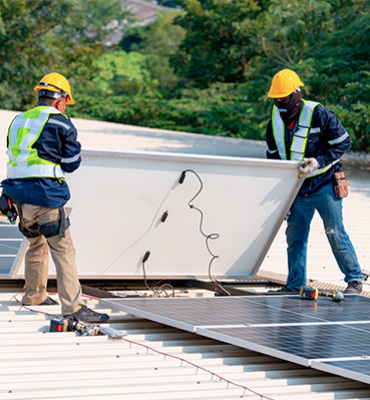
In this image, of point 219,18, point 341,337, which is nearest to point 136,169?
point 341,337

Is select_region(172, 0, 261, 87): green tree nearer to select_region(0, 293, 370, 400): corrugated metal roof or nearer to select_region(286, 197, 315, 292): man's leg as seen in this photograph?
select_region(286, 197, 315, 292): man's leg

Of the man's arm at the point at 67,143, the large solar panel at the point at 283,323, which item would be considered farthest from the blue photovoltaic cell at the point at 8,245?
the large solar panel at the point at 283,323

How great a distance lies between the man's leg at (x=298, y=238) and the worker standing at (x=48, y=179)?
2.48 meters

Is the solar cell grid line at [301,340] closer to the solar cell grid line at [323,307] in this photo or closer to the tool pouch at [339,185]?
the solar cell grid line at [323,307]

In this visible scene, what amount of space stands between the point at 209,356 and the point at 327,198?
8.74ft

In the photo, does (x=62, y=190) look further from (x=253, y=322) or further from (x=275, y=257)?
(x=275, y=257)

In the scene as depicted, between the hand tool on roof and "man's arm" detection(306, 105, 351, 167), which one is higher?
"man's arm" detection(306, 105, 351, 167)

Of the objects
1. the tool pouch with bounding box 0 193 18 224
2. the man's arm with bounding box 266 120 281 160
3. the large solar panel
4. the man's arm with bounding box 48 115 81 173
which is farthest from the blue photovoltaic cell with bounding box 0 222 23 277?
the man's arm with bounding box 266 120 281 160

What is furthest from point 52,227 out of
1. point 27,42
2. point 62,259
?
point 27,42

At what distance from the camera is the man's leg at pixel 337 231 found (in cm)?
727

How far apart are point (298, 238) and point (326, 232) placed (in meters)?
0.36

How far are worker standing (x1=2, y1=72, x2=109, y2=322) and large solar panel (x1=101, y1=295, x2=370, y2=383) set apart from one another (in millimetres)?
385

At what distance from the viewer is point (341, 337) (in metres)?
5.21

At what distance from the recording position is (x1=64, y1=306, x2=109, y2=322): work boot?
18.7ft
